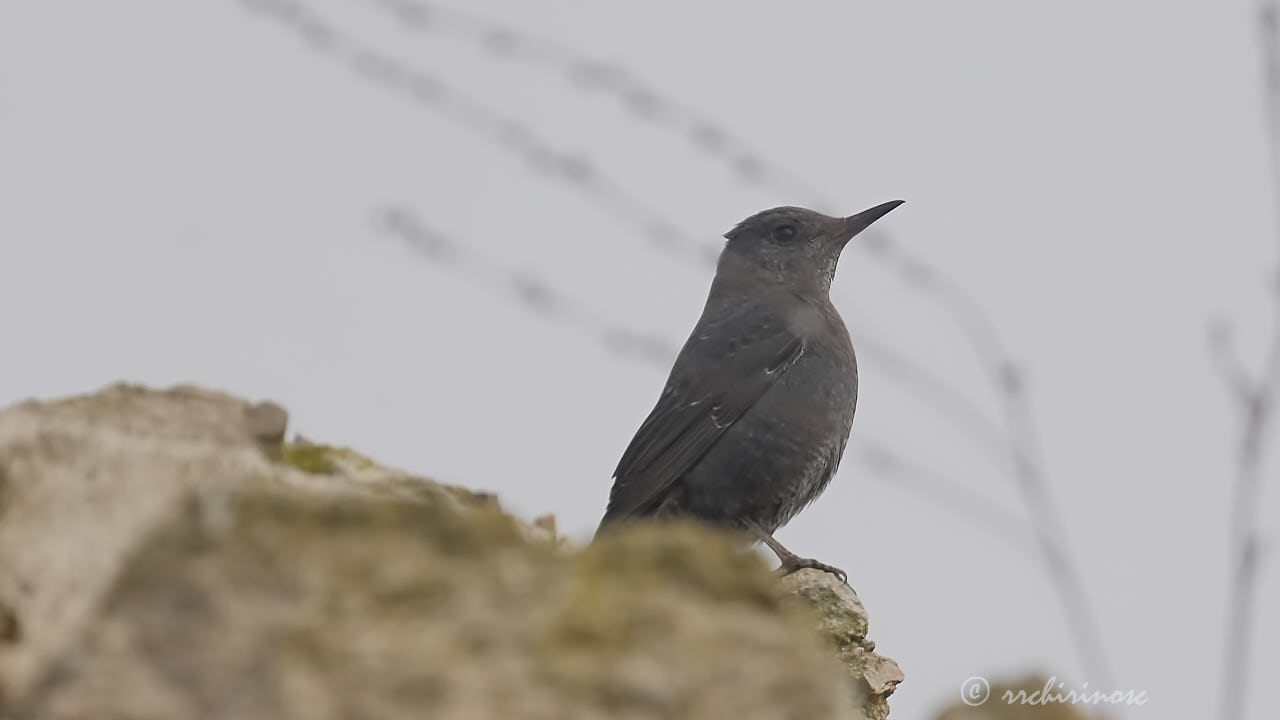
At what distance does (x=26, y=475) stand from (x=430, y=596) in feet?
3.10

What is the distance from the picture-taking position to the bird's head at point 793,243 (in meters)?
8.78

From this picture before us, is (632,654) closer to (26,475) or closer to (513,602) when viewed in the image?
(513,602)

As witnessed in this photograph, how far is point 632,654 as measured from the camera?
2607 mm

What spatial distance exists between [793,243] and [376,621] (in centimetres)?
649

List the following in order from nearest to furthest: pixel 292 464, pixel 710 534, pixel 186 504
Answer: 1. pixel 186 504
2. pixel 710 534
3. pixel 292 464

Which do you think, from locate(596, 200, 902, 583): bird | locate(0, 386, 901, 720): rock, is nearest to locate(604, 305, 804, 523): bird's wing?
locate(596, 200, 902, 583): bird

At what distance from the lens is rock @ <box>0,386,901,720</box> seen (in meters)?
2.49

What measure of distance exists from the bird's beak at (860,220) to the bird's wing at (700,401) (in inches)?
35.8

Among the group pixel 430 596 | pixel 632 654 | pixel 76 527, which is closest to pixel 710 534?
pixel 632 654

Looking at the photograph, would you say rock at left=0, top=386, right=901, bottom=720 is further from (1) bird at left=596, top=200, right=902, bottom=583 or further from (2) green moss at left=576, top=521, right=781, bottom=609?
(1) bird at left=596, top=200, right=902, bottom=583

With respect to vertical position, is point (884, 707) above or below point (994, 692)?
below

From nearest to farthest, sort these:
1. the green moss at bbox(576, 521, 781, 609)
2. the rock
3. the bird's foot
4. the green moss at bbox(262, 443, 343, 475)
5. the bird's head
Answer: the rock < the green moss at bbox(576, 521, 781, 609) < the green moss at bbox(262, 443, 343, 475) < the bird's foot < the bird's head

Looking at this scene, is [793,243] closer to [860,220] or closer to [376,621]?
[860,220]

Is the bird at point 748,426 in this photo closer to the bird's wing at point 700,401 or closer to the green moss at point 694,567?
the bird's wing at point 700,401
